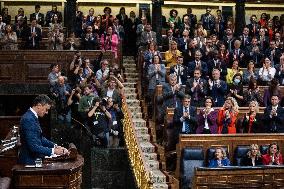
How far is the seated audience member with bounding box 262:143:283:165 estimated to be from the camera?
9.19 m

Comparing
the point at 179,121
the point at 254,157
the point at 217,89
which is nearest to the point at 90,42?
the point at 217,89

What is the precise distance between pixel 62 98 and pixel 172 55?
280 centimetres

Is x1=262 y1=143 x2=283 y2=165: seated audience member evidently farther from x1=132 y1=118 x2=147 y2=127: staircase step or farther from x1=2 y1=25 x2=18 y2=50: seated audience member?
x1=2 y1=25 x2=18 y2=50: seated audience member

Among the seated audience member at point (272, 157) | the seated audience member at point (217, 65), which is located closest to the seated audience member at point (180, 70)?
the seated audience member at point (217, 65)

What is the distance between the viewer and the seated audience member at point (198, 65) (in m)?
12.6

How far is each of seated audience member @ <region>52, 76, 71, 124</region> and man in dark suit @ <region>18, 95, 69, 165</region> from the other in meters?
5.19

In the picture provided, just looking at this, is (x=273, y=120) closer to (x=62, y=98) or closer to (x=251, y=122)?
(x=251, y=122)

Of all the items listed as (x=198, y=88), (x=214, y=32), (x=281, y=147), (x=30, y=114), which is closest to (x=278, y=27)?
(x=214, y=32)

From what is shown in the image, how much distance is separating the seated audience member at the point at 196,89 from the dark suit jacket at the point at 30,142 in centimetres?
570

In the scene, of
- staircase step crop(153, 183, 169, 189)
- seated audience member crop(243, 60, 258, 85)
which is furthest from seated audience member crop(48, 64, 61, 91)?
seated audience member crop(243, 60, 258, 85)

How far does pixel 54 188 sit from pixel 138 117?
6.55 m

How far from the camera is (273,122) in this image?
34.1ft

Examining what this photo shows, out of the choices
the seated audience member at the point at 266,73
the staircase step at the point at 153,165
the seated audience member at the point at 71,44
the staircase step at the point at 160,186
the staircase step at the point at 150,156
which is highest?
the seated audience member at the point at 71,44

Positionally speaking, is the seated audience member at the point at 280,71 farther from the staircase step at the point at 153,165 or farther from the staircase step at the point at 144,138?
the staircase step at the point at 153,165
